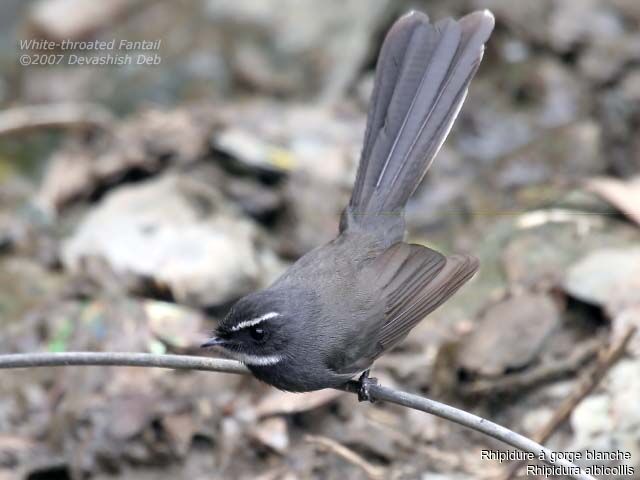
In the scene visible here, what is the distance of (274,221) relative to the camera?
6945 millimetres

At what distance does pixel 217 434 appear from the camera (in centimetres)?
523

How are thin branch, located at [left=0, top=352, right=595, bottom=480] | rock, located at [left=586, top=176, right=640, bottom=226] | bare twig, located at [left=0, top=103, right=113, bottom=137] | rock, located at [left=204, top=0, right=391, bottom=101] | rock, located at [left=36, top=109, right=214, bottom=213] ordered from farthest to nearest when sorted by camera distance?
rock, located at [left=204, top=0, right=391, bottom=101]
bare twig, located at [left=0, top=103, right=113, bottom=137]
rock, located at [left=36, top=109, right=214, bottom=213]
rock, located at [left=586, top=176, right=640, bottom=226]
thin branch, located at [left=0, top=352, right=595, bottom=480]

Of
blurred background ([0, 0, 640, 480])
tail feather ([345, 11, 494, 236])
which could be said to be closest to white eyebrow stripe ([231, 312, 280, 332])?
tail feather ([345, 11, 494, 236])

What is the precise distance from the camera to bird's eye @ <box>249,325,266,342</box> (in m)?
4.04

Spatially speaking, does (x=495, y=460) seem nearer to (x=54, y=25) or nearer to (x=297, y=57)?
(x=297, y=57)

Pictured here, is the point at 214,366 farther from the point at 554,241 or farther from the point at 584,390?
the point at 554,241

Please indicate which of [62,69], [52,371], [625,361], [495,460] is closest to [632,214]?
[625,361]

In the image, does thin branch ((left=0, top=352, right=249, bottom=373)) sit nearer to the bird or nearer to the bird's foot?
the bird

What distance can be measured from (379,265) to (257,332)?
2.44ft

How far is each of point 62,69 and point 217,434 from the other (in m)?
4.99

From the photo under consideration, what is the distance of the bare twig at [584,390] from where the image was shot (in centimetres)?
448

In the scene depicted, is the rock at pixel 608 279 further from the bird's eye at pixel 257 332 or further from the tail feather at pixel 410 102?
the bird's eye at pixel 257 332

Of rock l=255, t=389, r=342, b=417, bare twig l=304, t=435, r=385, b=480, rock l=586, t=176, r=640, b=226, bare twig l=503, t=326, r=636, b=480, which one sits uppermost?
rock l=586, t=176, r=640, b=226

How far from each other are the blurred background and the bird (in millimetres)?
911
